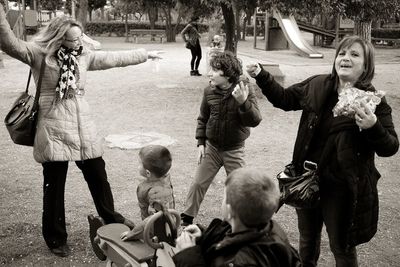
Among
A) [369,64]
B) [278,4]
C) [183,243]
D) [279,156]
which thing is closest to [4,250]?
[183,243]

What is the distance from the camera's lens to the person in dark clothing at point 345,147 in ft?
9.00

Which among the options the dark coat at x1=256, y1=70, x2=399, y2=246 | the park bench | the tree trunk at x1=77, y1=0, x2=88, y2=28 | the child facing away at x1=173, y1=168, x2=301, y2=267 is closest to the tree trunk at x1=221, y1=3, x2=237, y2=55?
the dark coat at x1=256, y1=70, x2=399, y2=246

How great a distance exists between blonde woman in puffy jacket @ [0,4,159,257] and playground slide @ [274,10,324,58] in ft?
53.0

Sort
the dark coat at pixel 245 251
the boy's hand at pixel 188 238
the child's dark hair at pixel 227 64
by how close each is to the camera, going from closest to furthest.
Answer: the dark coat at pixel 245 251, the boy's hand at pixel 188 238, the child's dark hair at pixel 227 64

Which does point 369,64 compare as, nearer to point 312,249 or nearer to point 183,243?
point 312,249

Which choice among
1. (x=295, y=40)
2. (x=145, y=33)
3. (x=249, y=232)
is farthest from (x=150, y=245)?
(x=145, y=33)

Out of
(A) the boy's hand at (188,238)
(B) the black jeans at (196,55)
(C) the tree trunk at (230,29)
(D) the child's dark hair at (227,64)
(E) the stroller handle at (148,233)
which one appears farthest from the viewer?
(B) the black jeans at (196,55)

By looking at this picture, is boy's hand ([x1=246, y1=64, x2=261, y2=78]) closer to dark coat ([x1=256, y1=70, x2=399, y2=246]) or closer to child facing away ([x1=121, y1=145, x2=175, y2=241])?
dark coat ([x1=256, y1=70, x2=399, y2=246])

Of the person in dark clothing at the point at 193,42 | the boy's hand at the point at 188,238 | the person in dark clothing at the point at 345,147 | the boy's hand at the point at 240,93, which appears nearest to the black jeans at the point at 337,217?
the person in dark clothing at the point at 345,147

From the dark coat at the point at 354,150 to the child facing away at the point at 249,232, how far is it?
87 cm

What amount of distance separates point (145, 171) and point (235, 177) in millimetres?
1246

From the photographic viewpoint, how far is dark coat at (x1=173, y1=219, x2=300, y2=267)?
193cm

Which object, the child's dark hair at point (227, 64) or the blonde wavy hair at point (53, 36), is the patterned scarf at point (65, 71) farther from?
the child's dark hair at point (227, 64)

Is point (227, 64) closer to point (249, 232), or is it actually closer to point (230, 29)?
point (249, 232)
